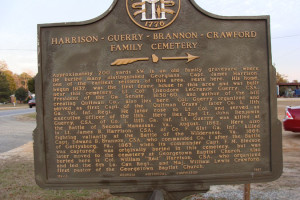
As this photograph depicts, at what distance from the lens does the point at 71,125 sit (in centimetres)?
341

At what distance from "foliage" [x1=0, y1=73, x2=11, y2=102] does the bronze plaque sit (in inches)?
2661

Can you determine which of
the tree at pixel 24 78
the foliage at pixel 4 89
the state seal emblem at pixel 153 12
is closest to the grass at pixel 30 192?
the state seal emblem at pixel 153 12

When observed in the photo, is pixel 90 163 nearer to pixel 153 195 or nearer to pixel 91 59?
pixel 153 195

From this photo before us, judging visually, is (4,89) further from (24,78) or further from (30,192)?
(30,192)

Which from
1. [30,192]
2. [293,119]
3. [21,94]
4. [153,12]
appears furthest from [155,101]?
[21,94]

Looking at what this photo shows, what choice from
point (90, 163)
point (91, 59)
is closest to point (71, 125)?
point (90, 163)

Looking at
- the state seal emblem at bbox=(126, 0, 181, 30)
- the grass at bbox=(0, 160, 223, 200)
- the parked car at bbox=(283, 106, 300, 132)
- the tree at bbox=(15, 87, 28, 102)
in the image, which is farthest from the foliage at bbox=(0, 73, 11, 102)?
the state seal emblem at bbox=(126, 0, 181, 30)

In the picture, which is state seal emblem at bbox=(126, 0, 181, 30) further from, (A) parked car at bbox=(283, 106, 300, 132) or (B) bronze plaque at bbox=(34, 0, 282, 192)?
(A) parked car at bbox=(283, 106, 300, 132)

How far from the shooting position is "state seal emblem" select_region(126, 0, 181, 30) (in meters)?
3.40

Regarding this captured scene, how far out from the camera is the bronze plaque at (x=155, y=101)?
3393 millimetres

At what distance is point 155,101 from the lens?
3.41 m

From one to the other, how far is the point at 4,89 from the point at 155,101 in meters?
70.7

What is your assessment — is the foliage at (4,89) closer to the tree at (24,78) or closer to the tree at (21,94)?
the tree at (21,94)

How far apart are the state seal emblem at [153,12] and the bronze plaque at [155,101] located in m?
0.01
